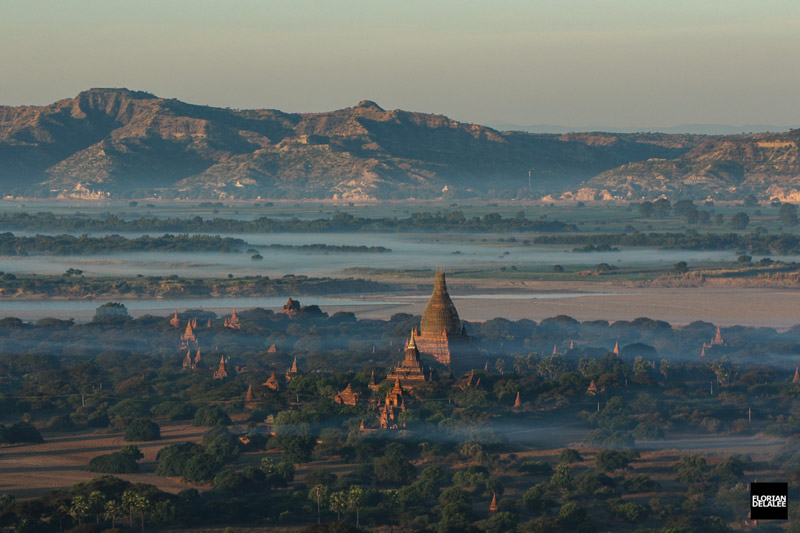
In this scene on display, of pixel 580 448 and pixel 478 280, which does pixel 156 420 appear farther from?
pixel 478 280

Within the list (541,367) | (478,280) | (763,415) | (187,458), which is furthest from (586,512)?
(478,280)

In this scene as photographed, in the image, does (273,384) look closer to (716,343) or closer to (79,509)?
(79,509)

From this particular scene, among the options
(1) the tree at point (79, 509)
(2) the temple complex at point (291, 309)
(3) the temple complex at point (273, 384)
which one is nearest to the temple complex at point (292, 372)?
(3) the temple complex at point (273, 384)

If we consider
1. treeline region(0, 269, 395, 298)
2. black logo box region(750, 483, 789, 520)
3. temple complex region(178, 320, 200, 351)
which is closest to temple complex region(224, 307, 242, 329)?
temple complex region(178, 320, 200, 351)

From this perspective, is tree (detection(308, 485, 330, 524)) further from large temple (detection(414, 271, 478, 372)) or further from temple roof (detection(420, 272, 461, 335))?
temple roof (detection(420, 272, 461, 335))

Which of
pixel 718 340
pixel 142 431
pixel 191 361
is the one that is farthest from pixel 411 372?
pixel 718 340

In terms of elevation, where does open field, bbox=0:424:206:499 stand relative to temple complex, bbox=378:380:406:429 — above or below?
below
